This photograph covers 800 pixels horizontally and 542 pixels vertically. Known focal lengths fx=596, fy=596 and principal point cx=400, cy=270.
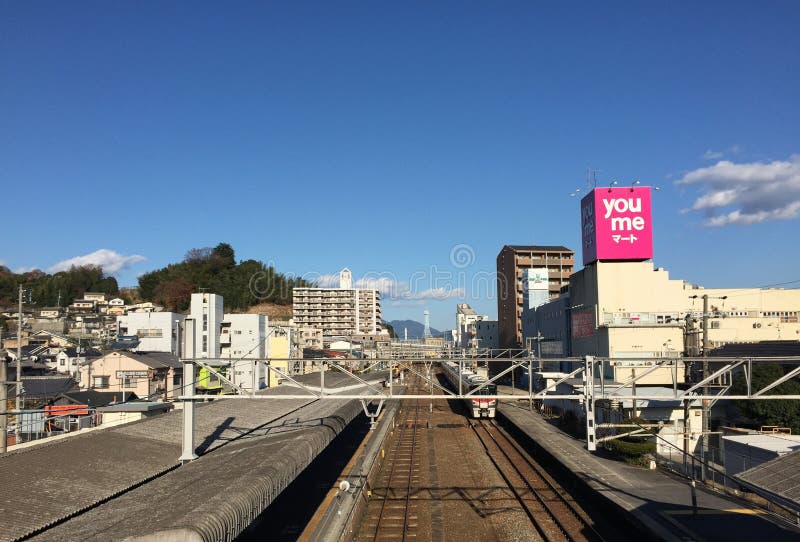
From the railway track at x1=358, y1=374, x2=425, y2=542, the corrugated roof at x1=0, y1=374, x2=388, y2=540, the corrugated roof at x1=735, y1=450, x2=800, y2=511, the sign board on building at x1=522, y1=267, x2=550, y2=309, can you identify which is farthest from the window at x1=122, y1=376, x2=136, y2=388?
the sign board on building at x1=522, y1=267, x2=550, y2=309

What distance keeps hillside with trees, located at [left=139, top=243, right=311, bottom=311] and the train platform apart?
79.1 meters

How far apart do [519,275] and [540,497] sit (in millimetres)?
55910

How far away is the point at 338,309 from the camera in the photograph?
11338cm

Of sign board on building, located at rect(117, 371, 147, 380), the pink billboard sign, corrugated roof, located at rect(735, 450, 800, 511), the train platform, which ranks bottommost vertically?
the train platform

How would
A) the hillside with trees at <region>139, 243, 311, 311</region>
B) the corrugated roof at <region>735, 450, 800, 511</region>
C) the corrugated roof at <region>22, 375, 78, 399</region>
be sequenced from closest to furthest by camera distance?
the corrugated roof at <region>735, 450, 800, 511</region>
the corrugated roof at <region>22, 375, 78, 399</region>
the hillside with trees at <region>139, 243, 311, 311</region>

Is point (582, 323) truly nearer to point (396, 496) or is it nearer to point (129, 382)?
point (396, 496)

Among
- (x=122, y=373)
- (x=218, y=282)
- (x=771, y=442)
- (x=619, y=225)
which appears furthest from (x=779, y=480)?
(x=218, y=282)

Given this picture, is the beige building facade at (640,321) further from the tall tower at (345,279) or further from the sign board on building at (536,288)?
the tall tower at (345,279)

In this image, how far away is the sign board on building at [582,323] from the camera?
35.8 meters

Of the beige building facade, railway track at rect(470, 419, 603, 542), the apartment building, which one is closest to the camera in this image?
railway track at rect(470, 419, 603, 542)

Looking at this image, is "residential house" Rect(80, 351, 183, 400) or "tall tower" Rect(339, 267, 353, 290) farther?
"tall tower" Rect(339, 267, 353, 290)

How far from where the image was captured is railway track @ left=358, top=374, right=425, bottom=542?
1453 cm

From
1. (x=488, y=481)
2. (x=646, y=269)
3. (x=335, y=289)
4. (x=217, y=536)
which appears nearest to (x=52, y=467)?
(x=217, y=536)

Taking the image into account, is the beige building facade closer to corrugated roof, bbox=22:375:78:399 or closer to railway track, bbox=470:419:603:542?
railway track, bbox=470:419:603:542
